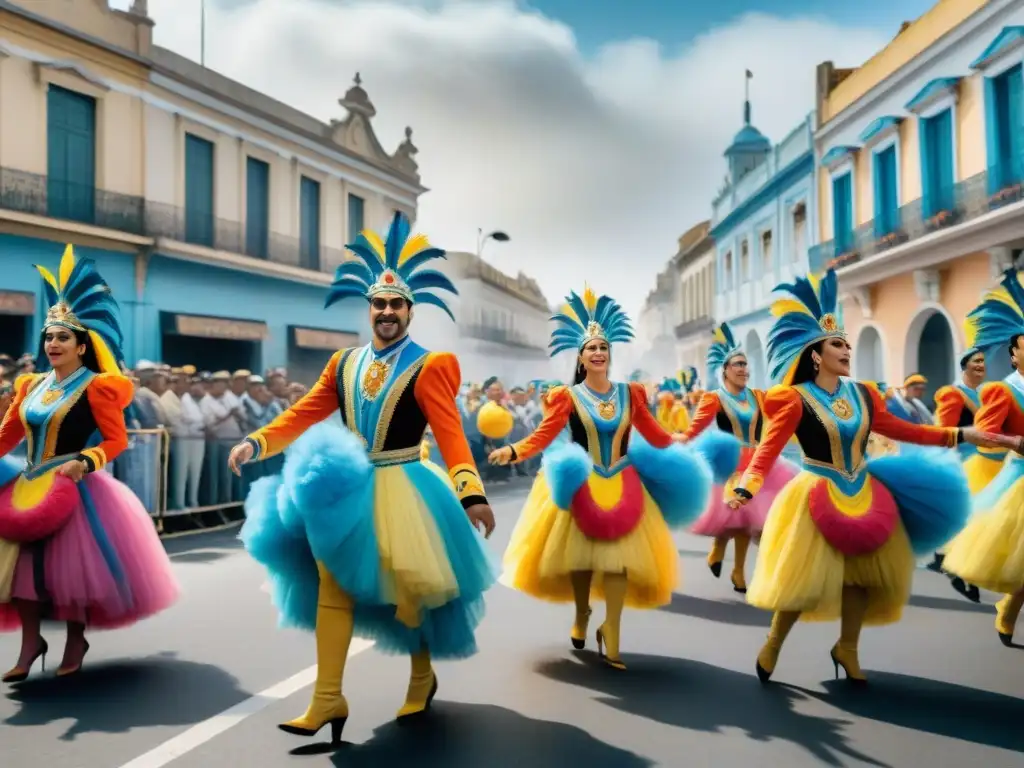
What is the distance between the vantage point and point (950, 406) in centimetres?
828

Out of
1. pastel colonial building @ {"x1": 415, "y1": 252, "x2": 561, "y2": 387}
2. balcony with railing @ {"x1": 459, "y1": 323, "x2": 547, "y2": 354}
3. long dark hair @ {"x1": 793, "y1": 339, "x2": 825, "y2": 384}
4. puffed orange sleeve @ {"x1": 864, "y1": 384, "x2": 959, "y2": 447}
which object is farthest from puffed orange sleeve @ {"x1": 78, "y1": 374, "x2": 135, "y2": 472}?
balcony with railing @ {"x1": 459, "y1": 323, "x2": 547, "y2": 354}

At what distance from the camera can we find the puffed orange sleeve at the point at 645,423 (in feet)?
21.4

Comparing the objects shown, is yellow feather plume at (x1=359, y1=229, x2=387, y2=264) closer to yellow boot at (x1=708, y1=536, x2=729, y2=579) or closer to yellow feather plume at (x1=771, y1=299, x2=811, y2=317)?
yellow feather plume at (x1=771, y1=299, x2=811, y2=317)

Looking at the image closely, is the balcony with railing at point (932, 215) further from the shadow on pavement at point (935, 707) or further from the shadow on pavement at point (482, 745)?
the shadow on pavement at point (482, 745)

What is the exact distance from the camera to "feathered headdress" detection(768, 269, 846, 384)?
5.75m

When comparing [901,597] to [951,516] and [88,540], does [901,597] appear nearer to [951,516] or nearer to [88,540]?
[951,516]

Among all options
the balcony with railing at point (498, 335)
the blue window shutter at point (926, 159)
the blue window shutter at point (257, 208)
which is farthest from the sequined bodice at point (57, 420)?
the balcony with railing at point (498, 335)

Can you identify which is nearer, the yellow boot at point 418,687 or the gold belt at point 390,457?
the gold belt at point 390,457

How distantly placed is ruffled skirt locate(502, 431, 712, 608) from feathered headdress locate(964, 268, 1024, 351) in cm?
226

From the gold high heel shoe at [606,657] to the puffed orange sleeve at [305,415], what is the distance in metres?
2.28

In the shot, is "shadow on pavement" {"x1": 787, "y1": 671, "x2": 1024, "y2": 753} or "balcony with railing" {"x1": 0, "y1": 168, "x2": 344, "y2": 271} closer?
"shadow on pavement" {"x1": 787, "y1": 671, "x2": 1024, "y2": 753}

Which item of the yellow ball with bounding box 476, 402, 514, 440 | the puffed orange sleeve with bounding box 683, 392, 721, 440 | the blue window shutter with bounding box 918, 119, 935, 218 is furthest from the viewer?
the blue window shutter with bounding box 918, 119, 935, 218

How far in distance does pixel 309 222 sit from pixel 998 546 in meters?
25.8

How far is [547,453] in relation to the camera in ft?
20.8
